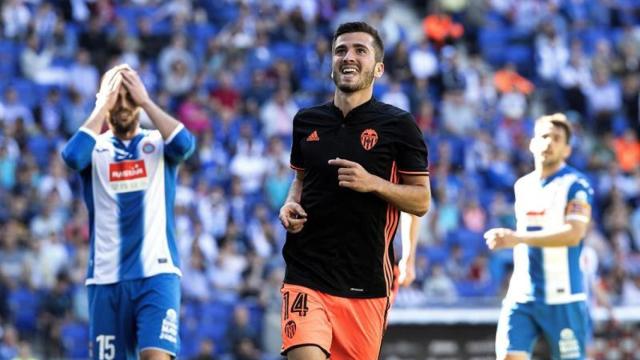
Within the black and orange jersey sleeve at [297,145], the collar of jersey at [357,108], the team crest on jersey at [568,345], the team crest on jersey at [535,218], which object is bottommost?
the team crest on jersey at [568,345]

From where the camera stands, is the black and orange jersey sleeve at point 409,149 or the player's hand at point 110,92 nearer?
the black and orange jersey sleeve at point 409,149

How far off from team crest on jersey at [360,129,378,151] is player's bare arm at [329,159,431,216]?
0.21 metres

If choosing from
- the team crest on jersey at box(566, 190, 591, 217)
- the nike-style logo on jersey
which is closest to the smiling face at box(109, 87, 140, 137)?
the nike-style logo on jersey

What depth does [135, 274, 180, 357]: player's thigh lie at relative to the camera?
9.34 meters

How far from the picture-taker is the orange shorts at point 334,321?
8.08m

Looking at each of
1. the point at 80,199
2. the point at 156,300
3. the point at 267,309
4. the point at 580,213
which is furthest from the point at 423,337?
the point at 156,300

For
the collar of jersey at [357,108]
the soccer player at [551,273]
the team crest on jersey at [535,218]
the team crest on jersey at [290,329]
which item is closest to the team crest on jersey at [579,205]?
the soccer player at [551,273]

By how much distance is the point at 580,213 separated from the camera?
35.2 ft

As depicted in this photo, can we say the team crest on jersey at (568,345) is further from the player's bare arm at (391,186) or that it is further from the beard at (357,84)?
the beard at (357,84)

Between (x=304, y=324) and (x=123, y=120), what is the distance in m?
2.52

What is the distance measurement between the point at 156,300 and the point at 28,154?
9.48 metres

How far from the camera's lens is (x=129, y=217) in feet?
31.7

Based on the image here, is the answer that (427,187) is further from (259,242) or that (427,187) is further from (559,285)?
(259,242)

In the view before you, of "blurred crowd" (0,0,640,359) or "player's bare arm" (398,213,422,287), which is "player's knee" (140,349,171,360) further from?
"blurred crowd" (0,0,640,359)
